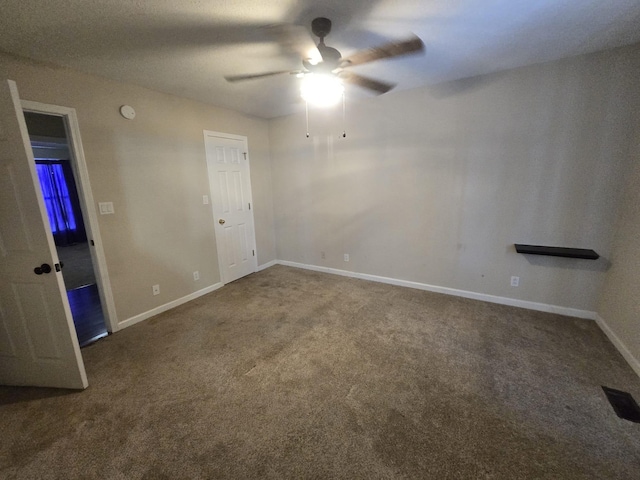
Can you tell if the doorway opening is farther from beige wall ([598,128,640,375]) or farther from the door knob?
beige wall ([598,128,640,375])

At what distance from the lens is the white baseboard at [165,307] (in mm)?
2748

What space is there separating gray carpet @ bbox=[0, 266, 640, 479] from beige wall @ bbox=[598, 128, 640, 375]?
0.15 meters

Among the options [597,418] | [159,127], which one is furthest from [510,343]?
[159,127]

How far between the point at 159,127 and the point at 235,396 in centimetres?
287

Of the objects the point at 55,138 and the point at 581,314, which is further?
the point at 55,138

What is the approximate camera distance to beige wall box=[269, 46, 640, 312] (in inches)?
94.1

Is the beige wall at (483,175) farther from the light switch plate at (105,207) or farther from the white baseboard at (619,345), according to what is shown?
the light switch plate at (105,207)

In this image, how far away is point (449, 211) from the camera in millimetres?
3121

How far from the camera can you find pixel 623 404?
5.47 ft

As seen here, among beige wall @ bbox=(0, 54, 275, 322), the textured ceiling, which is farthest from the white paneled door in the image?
the textured ceiling

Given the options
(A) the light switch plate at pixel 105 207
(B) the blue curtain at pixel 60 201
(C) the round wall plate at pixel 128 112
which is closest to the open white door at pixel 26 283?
(A) the light switch plate at pixel 105 207

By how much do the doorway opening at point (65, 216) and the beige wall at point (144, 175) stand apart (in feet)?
2.50

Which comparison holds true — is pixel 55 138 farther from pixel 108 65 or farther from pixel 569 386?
pixel 569 386

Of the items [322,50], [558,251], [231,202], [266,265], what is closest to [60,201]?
[231,202]
